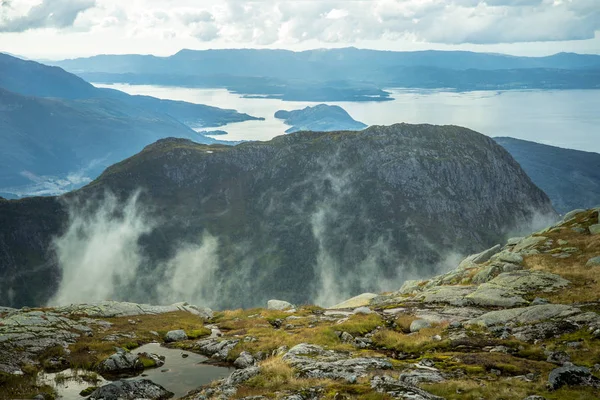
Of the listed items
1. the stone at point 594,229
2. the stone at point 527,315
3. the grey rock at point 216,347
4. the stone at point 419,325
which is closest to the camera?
the stone at point 527,315

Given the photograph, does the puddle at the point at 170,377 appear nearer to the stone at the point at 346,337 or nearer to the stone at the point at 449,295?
the stone at the point at 346,337

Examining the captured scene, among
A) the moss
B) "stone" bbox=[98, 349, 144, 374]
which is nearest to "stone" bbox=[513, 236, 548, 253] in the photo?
"stone" bbox=[98, 349, 144, 374]

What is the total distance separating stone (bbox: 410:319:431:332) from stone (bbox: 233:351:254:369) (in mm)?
16950

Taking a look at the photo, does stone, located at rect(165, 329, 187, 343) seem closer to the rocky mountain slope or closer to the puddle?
the rocky mountain slope

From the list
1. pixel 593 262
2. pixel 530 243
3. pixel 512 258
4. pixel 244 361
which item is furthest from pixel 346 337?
pixel 530 243

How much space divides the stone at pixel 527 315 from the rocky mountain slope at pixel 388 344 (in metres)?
0.15

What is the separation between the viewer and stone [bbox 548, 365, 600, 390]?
2362 cm

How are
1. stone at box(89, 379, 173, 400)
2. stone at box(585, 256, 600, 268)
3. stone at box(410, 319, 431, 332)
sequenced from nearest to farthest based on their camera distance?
stone at box(89, 379, 173, 400) → stone at box(410, 319, 431, 332) → stone at box(585, 256, 600, 268)

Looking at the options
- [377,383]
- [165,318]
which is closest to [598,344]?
[377,383]

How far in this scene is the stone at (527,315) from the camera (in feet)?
123

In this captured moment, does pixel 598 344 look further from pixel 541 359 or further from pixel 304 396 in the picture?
pixel 304 396

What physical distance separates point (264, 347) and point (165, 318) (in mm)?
33992

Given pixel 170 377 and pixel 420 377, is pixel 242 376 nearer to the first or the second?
pixel 170 377

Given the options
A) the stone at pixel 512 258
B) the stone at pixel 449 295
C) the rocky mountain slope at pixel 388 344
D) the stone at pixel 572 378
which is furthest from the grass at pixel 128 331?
the stone at pixel 512 258
